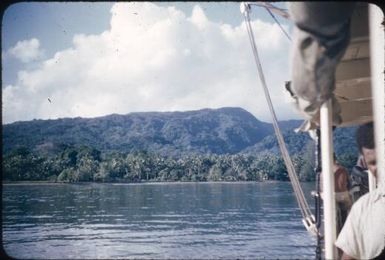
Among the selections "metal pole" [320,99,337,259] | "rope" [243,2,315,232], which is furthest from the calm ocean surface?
"metal pole" [320,99,337,259]

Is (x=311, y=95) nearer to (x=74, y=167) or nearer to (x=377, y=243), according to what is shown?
(x=377, y=243)

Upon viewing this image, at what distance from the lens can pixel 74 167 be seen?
110m

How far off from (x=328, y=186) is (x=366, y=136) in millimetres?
419

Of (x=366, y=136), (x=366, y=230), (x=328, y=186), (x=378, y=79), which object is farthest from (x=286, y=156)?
(x=378, y=79)

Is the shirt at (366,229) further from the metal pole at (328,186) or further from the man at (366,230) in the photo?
the metal pole at (328,186)

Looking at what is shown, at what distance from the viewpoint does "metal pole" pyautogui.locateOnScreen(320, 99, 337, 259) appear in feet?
7.77

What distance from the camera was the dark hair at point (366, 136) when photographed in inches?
88.6

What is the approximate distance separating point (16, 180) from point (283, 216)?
83434mm

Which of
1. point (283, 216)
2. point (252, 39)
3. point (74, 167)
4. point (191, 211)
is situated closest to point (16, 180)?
point (74, 167)

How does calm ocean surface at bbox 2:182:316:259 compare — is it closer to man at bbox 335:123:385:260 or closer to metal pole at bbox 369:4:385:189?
man at bbox 335:123:385:260

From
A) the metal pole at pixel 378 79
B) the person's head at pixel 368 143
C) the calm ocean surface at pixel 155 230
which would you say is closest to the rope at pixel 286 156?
the person's head at pixel 368 143

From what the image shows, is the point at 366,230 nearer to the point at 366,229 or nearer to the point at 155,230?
the point at 366,229

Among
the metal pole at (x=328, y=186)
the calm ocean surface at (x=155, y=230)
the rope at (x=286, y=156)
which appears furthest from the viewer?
the calm ocean surface at (x=155, y=230)

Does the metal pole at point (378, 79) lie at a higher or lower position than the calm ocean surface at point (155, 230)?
higher
